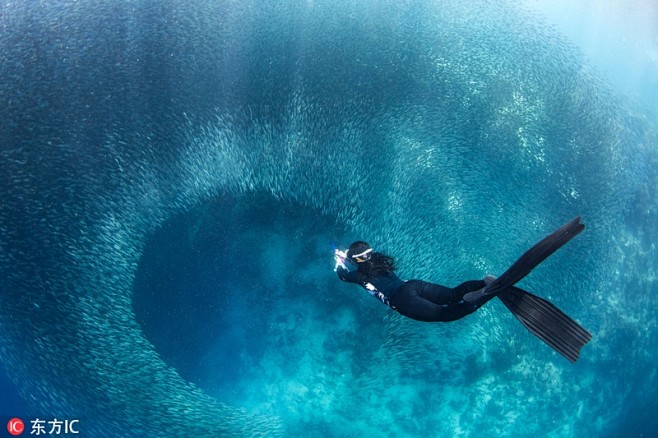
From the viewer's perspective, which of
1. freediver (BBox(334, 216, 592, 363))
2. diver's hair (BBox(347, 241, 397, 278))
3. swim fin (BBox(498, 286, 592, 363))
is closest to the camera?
freediver (BBox(334, 216, 592, 363))

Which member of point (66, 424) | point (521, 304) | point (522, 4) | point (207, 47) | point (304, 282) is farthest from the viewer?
point (522, 4)

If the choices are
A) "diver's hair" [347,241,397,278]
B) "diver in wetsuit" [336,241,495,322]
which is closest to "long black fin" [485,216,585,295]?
"diver in wetsuit" [336,241,495,322]

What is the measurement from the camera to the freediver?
11.1ft

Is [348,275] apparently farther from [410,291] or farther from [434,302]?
[434,302]

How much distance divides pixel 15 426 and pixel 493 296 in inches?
342

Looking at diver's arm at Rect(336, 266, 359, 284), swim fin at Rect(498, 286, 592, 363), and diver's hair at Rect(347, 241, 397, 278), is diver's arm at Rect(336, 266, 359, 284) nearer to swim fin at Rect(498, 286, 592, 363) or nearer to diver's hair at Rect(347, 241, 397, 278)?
diver's hair at Rect(347, 241, 397, 278)

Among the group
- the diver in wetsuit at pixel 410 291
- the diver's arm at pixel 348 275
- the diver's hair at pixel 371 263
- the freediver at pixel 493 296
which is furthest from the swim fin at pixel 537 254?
the diver's arm at pixel 348 275

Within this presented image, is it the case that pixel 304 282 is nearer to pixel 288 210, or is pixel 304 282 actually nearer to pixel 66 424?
pixel 288 210

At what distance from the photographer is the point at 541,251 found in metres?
3.35

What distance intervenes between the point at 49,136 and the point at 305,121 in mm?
5640

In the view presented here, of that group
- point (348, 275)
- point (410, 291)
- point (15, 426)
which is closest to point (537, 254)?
point (410, 291)

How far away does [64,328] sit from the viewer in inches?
301

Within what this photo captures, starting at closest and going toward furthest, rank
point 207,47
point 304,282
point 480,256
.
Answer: point 304,282
point 480,256
point 207,47

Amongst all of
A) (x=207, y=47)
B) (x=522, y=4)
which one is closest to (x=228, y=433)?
(x=207, y=47)
